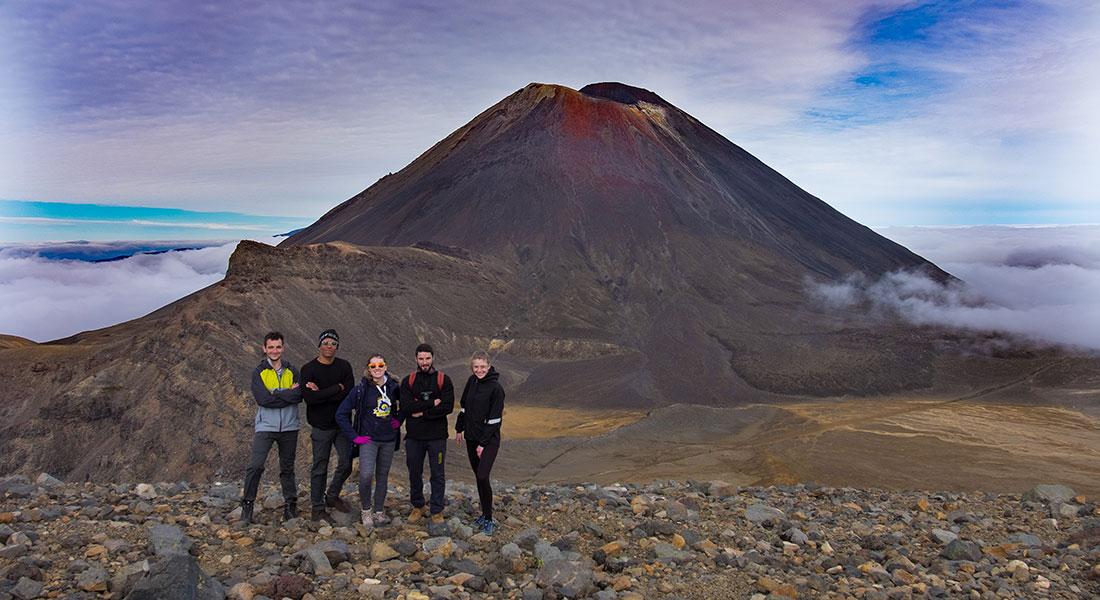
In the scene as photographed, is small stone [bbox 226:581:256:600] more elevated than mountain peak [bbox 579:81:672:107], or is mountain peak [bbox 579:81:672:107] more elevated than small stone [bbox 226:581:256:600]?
mountain peak [bbox 579:81:672:107]

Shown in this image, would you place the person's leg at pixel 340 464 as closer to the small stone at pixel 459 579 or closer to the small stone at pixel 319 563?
Result: the small stone at pixel 319 563

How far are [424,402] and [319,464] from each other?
1.32 m

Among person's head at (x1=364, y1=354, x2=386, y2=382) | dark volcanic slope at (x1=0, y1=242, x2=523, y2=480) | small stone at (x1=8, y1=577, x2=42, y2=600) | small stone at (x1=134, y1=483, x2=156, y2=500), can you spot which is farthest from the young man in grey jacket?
dark volcanic slope at (x1=0, y1=242, x2=523, y2=480)

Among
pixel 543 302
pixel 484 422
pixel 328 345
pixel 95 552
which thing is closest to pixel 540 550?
pixel 484 422

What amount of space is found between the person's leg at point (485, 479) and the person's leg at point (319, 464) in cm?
163

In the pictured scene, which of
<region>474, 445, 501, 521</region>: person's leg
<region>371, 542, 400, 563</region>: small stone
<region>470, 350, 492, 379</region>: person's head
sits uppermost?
<region>470, 350, 492, 379</region>: person's head

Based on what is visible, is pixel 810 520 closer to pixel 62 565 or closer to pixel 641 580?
pixel 641 580

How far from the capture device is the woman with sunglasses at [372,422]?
7.67 m

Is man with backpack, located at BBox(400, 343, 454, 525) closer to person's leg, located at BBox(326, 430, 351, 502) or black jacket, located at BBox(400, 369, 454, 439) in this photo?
black jacket, located at BBox(400, 369, 454, 439)

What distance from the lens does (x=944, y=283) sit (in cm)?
6350

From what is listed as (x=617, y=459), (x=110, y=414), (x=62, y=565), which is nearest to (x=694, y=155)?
(x=617, y=459)

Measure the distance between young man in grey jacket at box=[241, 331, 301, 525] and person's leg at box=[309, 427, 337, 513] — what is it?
21cm

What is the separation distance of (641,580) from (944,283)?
217 feet

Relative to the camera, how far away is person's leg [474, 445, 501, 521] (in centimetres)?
766
